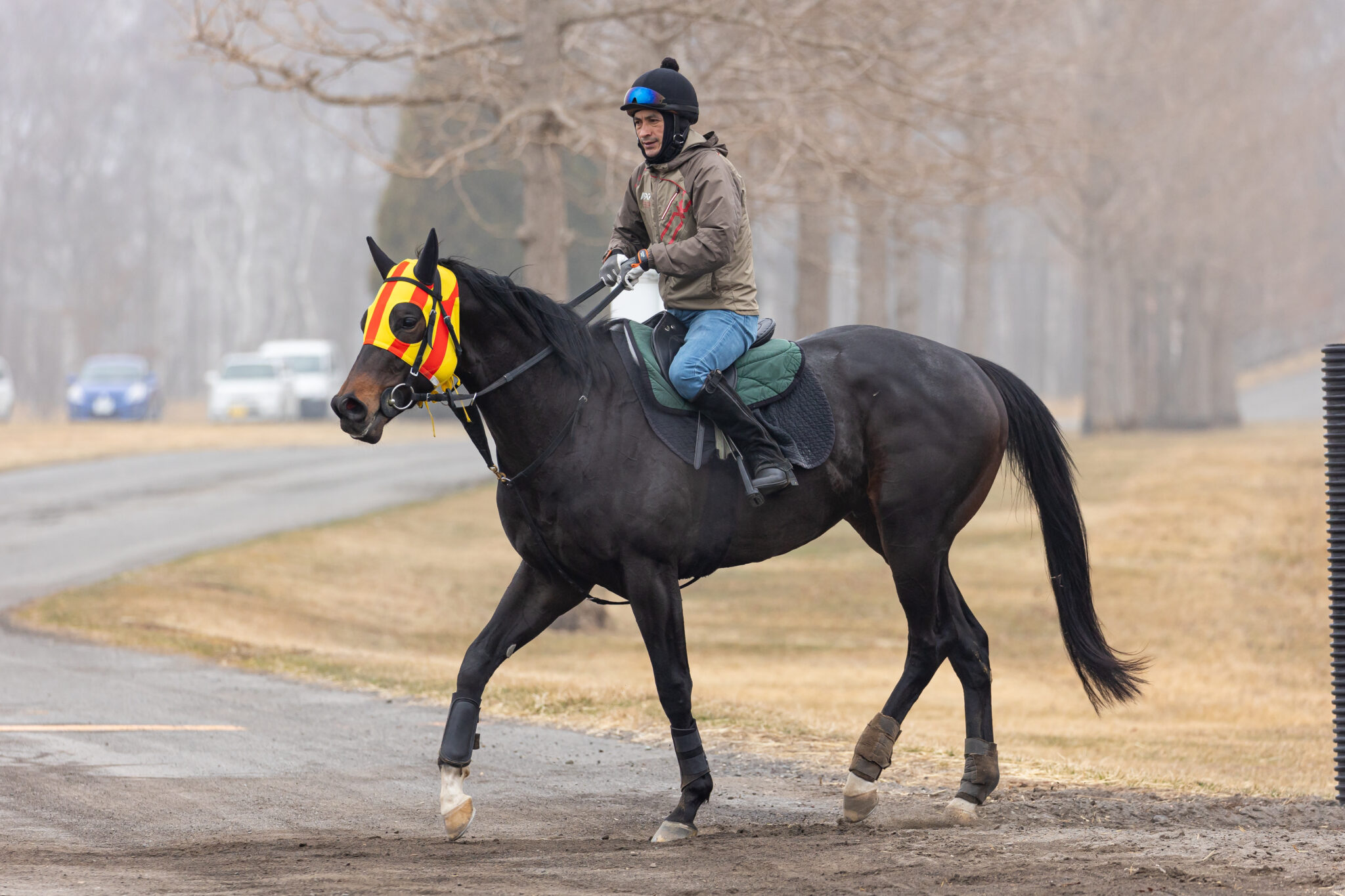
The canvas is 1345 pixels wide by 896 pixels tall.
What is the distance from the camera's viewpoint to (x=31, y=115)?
6194 cm

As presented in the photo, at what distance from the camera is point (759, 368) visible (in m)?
6.55

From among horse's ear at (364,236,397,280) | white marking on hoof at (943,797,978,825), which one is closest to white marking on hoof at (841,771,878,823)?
white marking on hoof at (943,797,978,825)

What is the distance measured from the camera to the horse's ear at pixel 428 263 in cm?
583

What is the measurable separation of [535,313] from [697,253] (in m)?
0.71

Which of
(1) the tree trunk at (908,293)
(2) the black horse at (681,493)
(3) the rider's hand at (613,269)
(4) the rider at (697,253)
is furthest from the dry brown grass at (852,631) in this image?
(1) the tree trunk at (908,293)

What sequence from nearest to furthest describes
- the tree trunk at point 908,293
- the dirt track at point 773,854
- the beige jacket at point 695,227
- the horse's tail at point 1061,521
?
the dirt track at point 773,854 → the beige jacket at point 695,227 → the horse's tail at point 1061,521 → the tree trunk at point 908,293

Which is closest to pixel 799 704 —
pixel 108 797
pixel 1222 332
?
pixel 108 797

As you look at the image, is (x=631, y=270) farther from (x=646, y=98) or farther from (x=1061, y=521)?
(x=1061, y=521)

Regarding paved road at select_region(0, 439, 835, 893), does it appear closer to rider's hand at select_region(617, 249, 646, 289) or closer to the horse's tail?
the horse's tail

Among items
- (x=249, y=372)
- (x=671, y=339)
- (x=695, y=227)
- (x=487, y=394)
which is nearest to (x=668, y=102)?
(x=695, y=227)

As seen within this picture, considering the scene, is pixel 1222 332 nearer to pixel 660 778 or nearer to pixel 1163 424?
pixel 1163 424

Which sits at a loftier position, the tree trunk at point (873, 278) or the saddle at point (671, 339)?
the tree trunk at point (873, 278)

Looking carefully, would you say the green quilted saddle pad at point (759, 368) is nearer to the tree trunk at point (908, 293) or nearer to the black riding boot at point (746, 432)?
the black riding boot at point (746, 432)

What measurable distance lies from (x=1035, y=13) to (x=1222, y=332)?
94.6ft
